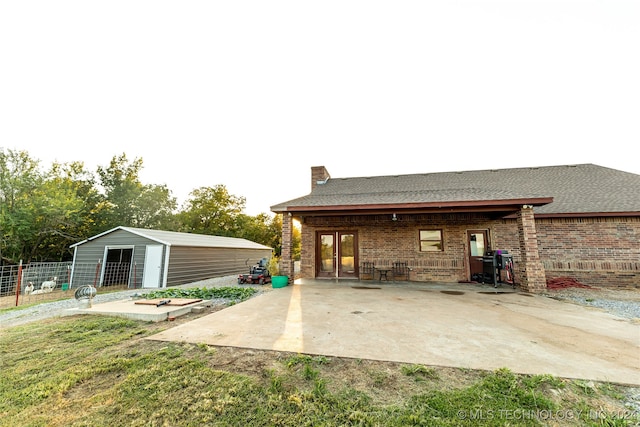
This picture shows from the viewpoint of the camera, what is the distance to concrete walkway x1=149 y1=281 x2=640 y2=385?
2.62 m

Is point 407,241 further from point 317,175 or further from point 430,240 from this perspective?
point 317,175

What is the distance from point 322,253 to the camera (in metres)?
10.4

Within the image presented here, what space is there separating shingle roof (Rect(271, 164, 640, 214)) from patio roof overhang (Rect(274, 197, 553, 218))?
148 mm

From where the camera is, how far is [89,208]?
65.0 ft

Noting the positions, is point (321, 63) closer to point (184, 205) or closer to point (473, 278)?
point (473, 278)

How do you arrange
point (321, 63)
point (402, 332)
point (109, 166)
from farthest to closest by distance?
point (109, 166) < point (321, 63) < point (402, 332)

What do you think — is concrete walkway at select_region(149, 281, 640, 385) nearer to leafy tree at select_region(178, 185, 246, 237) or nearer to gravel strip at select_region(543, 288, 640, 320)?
gravel strip at select_region(543, 288, 640, 320)

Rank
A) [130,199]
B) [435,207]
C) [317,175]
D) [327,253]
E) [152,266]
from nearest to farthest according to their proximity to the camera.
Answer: [435,207] < [327,253] < [152,266] < [317,175] < [130,199]

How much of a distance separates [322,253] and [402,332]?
697 centimetres

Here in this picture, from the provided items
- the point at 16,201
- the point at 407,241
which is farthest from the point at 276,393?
the point at 16,201

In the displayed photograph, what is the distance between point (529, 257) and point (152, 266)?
47.7 feet

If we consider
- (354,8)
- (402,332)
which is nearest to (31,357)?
(402,332)

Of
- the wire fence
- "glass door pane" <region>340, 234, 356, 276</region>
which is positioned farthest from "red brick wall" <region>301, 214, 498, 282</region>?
the wire fence

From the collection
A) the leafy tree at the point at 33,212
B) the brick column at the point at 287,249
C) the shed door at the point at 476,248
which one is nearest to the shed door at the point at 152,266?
the brick column at the point at 287,249
